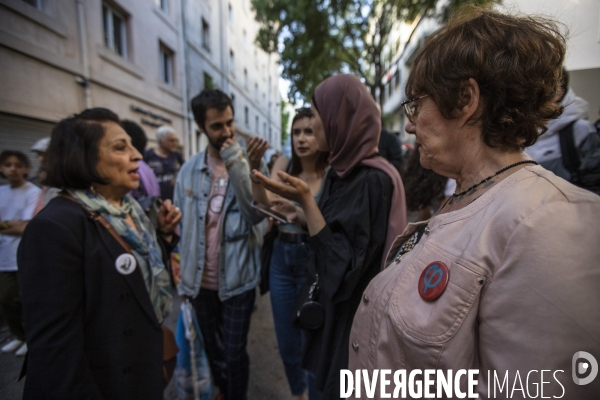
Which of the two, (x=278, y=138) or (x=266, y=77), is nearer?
(x=266, y=77)

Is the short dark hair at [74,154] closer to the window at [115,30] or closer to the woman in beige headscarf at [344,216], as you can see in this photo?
the woman in beige headscarf at [344,216]

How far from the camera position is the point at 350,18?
8305 mm

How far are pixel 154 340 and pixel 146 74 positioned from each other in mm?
8226

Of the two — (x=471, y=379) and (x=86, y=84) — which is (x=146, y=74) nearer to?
(x=86, y=84)

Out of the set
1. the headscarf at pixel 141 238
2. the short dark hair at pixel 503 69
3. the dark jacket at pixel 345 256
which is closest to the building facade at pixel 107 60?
the headscarf at pixel 141 238

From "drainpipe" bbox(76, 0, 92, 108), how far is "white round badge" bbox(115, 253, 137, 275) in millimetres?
5138

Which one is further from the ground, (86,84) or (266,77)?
(266,77)

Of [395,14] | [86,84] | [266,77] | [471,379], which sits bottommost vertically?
[471,379]

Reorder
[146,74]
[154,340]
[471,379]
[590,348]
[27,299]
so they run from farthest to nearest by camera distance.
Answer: [146,74], [154,340], [27,299], [471,379], [590,348]

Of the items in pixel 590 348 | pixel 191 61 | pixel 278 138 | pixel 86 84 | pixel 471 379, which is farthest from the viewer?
pixel 278 138

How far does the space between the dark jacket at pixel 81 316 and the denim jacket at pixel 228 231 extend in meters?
0.59

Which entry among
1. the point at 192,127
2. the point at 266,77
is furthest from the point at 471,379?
the point at 266,77

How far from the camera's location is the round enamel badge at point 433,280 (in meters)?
0.68

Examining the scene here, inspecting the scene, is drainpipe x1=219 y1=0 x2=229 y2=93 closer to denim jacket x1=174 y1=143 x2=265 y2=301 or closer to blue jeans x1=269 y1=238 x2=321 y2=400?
denim jacket x1=174 y1=143 x2=265 y2=301
